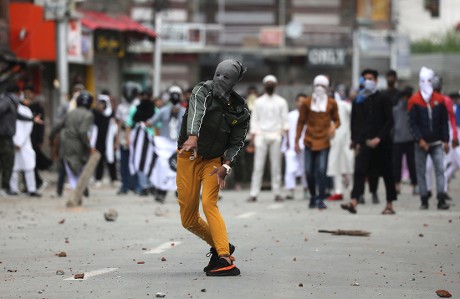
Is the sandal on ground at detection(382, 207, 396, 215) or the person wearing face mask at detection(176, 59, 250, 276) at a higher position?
the person wearing face mask at detection(176, 59, 250, 276)

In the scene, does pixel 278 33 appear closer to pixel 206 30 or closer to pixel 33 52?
pixel 206 30

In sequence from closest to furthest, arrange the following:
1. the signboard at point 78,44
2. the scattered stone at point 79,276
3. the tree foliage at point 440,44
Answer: the scattered stone at point 79,276
the signboard at point 78,44
the tree foliage at point 440,44

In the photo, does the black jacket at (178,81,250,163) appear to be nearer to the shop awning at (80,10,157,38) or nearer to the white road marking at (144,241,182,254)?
the white road marking at (144,241,182,254)

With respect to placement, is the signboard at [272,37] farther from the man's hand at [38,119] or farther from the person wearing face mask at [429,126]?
the person wearing face mask at [429,126]

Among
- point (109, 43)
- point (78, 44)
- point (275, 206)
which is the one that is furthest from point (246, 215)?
point (109, 43)

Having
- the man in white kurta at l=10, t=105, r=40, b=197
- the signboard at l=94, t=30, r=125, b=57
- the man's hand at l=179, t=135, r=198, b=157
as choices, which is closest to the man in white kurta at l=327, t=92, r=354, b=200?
the man in white kurta at l=10, t=105, r=40, b=197

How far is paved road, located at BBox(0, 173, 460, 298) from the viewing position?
355 inches

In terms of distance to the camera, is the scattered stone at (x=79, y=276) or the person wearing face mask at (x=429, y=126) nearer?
the scattered stone at (x=79, y=276)

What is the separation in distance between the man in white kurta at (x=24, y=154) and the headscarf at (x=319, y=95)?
5505 millimetres

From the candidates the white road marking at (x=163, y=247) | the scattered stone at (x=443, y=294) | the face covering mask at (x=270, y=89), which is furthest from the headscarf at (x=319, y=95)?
the scattered stone at (x=443, y=294)

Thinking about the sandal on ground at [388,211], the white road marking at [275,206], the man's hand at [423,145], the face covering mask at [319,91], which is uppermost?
the face covering mask at [319,91]

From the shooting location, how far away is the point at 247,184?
23.9 metres

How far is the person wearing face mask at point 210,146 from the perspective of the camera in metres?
9.85

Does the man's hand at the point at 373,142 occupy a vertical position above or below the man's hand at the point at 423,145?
above
